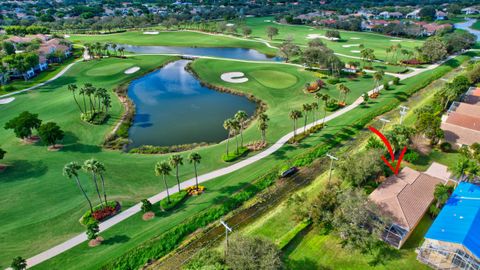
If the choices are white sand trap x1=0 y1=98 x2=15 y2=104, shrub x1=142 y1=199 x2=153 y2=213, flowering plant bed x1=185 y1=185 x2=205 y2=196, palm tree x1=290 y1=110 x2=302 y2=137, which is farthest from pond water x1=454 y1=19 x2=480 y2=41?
white sand trap x1=0 y1=98 x2=15 y2=104

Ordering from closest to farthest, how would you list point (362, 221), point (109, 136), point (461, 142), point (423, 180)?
1. point (362, 221)
2. point (423, 180)
3. point (461, 142)
4. point (109, 136)

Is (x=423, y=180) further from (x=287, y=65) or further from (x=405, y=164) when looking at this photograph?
(x=287, y=65)

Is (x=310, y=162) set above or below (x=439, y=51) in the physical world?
below

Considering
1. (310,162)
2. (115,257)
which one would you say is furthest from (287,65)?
(115,257)

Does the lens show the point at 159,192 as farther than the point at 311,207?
Yes

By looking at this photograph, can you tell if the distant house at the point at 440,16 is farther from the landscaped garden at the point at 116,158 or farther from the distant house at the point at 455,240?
the distant house at the point at 455,240

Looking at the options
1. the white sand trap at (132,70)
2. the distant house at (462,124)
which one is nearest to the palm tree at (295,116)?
the distant house at (462,124)

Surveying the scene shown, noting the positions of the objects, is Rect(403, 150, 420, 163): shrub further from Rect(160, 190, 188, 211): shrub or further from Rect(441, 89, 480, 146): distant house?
Rect(160, 190, 188, 211): shrub
